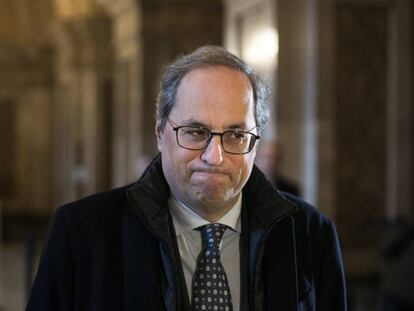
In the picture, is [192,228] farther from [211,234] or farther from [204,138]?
[204,138]

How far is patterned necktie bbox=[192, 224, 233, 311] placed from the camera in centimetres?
198

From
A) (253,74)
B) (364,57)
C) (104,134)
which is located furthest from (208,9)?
(253,74)

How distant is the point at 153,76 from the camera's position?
39.6 feet

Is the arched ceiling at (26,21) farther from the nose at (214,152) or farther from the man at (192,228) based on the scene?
the nose at (214,152)

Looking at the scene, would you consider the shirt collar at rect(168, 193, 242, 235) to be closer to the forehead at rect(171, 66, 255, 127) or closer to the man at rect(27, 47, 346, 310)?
the man at rect(27, 47, 346, 310)

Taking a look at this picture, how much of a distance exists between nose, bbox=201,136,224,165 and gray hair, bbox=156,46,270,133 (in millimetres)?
149

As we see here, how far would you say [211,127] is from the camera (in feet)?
6.25

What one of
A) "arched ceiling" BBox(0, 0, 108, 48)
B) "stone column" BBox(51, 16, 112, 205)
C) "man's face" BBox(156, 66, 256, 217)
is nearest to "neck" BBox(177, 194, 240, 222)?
"man's face" BBox(156, 66, 256, 217)

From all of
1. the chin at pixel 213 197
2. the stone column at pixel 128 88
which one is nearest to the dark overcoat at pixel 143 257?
the chin at pixel 213 197

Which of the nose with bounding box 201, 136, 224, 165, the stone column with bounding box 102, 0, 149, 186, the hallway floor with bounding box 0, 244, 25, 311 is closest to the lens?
the nose with bounding box 201, 136, 224, 165

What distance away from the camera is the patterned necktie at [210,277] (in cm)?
198

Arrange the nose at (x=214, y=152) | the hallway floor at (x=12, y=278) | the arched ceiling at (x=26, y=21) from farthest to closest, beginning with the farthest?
the arched ceiling at (x=26, y=21) < the hallway floor at (x=12, y=278) < the nose at (x=214, y=152)

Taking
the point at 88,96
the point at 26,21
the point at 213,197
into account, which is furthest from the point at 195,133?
the point at 26,21

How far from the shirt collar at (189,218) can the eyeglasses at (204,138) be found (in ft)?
0.63
